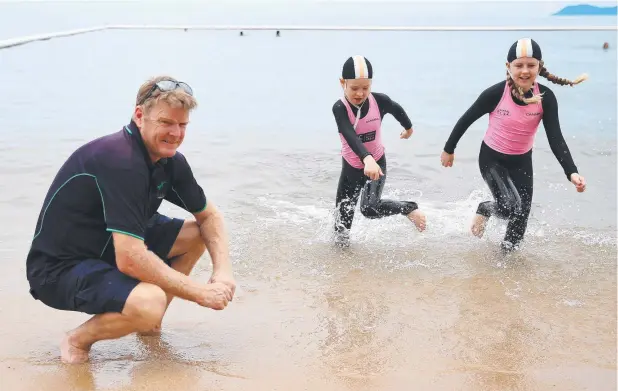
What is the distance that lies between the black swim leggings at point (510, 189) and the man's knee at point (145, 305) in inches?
117

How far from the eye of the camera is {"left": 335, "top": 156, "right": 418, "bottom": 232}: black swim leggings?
5543 mm

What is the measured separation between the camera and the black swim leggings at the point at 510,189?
5.52m

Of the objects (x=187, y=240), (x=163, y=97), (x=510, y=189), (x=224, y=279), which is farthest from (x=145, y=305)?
(x=510, y=189)

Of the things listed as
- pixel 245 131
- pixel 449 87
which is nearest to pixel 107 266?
pixel 245 131

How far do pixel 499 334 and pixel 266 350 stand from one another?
130 cm

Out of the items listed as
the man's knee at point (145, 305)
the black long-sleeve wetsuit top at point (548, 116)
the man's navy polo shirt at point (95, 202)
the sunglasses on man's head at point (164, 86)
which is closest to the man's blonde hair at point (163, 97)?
the sunglasses on man's head at point (164, 86)

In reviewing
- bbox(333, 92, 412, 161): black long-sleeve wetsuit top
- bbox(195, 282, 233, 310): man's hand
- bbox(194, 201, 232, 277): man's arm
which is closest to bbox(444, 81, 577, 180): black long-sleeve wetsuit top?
bbox(333, 92, 412, 161): black long-sleeve wetsuit top

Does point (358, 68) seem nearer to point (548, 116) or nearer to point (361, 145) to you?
point (361, 145)

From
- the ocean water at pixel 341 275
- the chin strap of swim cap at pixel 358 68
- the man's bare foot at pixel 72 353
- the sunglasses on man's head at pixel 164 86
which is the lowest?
the ocean water at pixel 341 275

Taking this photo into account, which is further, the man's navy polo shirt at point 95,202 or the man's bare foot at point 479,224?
the man's bare foot at point 479,224

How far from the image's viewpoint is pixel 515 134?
5555mm

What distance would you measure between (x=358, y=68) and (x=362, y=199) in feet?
3.17

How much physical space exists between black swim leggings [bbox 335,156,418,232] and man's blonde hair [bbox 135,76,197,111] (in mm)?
2424

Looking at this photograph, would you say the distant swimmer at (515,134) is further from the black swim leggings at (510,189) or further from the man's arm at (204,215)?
the man's arm at (204,215)
